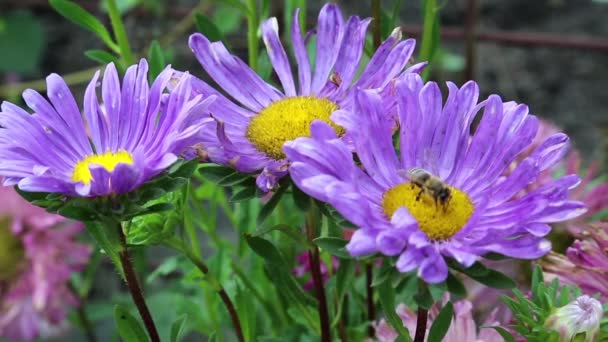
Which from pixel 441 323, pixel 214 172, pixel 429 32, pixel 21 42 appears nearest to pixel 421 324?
pixel 441 323

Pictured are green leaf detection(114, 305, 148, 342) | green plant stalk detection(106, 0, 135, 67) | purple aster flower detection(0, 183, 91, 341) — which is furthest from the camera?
purple aster flower detection(0, 183, 91, 341)

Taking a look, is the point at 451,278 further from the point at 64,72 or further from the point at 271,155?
the point at 64,72

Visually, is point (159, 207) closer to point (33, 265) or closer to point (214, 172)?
point (214, 172)

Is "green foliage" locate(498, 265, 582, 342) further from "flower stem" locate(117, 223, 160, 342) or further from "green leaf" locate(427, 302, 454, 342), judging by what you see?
"flower stem" locate(117, 223, 160, 342)

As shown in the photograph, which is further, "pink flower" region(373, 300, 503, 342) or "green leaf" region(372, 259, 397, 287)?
"pink flower" region(373, 300, 503, 342)

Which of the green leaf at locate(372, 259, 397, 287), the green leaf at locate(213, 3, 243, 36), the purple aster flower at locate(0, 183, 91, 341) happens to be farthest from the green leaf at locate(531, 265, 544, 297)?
the green leaf at locate(213, 3, 243, 36)

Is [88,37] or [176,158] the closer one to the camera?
[176,158]

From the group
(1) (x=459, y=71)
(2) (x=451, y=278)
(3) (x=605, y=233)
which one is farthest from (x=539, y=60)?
(2) (x=451, y=278)
